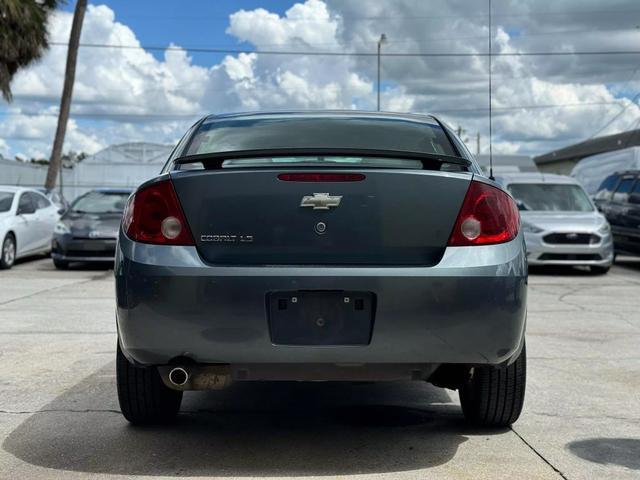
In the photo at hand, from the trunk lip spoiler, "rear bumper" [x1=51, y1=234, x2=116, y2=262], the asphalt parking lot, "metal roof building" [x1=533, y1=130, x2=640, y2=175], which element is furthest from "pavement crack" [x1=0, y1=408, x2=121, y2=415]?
"metal roof building" [x1=533, y1=130, x2=640, y2=175]

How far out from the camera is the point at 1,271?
13.4 meters

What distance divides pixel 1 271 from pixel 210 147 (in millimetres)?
10335

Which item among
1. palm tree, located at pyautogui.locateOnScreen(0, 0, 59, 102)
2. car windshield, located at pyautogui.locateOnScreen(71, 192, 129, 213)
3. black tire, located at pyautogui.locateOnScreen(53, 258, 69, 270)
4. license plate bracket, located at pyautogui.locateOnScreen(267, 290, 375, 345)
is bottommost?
black tire, located at pyautogui.locateOnScreen(53, 258, 69, 270)

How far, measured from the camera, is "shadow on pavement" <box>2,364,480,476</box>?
143 inches

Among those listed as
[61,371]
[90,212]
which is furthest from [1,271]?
[61,371]

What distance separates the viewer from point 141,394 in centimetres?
406

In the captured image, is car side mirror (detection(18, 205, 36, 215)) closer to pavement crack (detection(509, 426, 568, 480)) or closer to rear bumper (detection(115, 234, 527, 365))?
rear bumper (detection(115, 234, 527, 365))

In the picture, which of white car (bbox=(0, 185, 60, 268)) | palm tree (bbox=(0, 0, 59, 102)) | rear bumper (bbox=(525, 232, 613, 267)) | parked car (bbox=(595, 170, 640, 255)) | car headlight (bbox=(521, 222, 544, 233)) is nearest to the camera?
rear bumper (bbox=(525, 232, 613, 267))

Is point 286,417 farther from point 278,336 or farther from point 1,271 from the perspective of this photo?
point 1,271

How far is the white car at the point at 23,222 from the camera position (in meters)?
13.7

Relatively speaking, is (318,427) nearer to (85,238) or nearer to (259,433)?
(259,433)

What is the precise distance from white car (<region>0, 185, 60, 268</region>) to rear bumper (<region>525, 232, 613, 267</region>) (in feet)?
27.4

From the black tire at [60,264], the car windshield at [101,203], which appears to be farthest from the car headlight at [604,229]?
the black tire at [60,264]

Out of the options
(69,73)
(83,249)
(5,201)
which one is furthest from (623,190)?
(69,73)
